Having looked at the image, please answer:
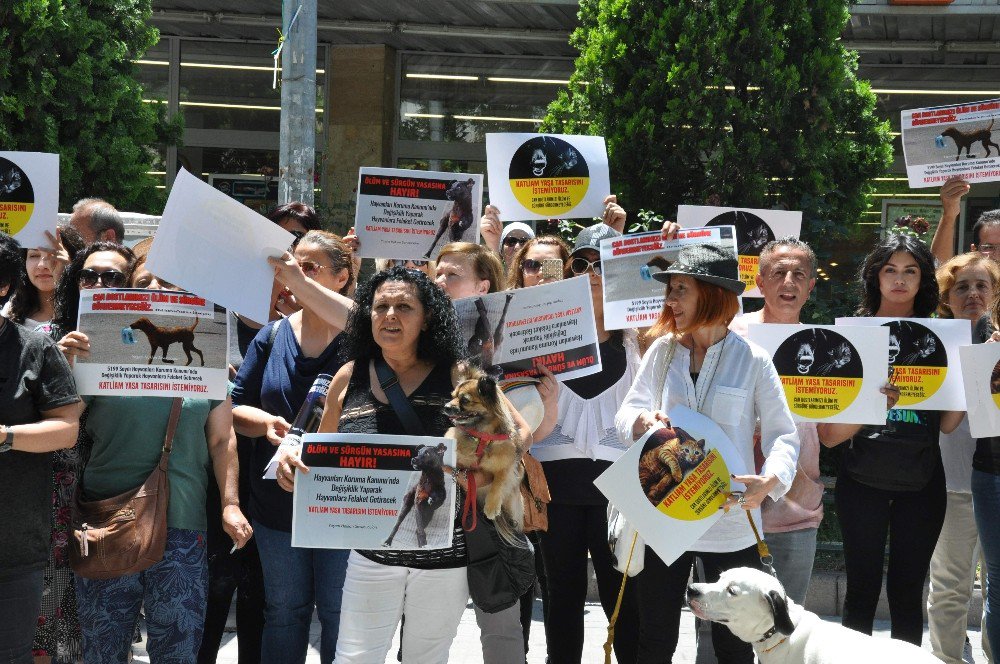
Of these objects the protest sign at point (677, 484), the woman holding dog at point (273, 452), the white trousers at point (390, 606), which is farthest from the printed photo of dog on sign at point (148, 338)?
the protest sign at point (677, 484)

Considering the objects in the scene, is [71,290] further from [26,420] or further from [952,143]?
[952,143]

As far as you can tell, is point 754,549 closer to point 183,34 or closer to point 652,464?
point 652,464

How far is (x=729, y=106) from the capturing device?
30.2 ft

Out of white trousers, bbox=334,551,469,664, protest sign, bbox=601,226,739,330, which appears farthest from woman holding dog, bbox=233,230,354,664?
protest sign, bbox=601,226,739,330

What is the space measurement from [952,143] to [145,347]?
15.2 ft

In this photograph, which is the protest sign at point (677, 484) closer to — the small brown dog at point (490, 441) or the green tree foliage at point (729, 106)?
the small brown dog at point (490, 441)

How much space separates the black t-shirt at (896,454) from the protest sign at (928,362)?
0.11 meters

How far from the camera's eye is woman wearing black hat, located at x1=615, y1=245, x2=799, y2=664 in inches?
174

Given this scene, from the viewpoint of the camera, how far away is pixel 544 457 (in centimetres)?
531

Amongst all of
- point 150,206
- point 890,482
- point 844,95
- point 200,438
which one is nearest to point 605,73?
point 844,95

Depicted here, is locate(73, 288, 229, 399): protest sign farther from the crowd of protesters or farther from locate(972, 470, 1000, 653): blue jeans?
locate(972, 470, 1000, 653): blue jeans

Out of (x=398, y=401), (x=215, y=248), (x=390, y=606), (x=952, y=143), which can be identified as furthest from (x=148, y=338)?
(x=952, y=143)

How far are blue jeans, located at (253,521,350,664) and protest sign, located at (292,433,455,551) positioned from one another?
0.75 m

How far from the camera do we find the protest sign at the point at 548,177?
21.2 ft
